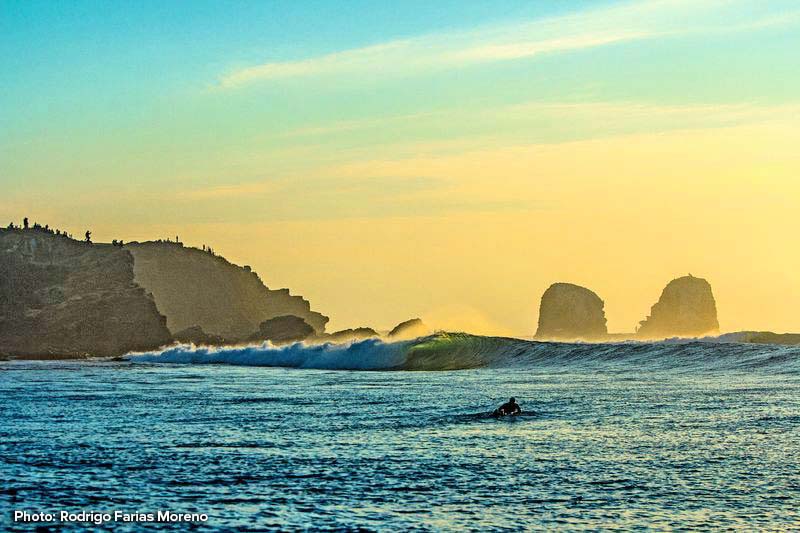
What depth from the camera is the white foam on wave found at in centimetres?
8756

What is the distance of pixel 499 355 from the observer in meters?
78.1

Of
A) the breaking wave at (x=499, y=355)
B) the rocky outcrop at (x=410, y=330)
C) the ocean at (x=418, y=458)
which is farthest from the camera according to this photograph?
the rocky outcrop at (x=410, y=330)

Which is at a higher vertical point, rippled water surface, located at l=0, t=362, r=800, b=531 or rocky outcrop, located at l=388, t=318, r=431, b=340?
rocky outcrop, located at l=388, t=318, r=431, b=340

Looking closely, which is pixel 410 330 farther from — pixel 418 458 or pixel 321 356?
pixel 418 458

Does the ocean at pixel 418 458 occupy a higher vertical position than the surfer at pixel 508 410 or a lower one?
lower

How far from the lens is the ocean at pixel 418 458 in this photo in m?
15.4

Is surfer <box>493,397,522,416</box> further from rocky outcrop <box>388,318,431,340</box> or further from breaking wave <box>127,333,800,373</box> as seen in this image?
rocky outcrop <box>388,318,431,340</box>

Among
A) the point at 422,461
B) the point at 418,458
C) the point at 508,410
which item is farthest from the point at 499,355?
the point at 422,461

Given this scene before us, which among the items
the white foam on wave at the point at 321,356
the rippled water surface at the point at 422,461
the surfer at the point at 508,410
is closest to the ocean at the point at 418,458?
the rippled water surface at the point at 422,461

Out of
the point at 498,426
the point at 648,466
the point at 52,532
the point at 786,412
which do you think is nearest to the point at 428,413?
the point at 498,426

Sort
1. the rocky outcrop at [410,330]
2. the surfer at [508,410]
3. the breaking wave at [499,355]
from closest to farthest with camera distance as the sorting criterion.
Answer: the surfer at [508,410], the breaking wave at [499,355], the rocky outcrop at [410,330]

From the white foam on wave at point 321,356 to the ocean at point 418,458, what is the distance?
46.2 m

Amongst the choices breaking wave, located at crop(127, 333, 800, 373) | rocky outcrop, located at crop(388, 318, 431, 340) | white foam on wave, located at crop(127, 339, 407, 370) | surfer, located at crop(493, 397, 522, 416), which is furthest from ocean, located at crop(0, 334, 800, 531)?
rocky outcrop, located at crop(388, 318, 431, 340)

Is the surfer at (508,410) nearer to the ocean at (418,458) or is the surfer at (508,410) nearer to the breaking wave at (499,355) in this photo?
the ocean at (418,458)
